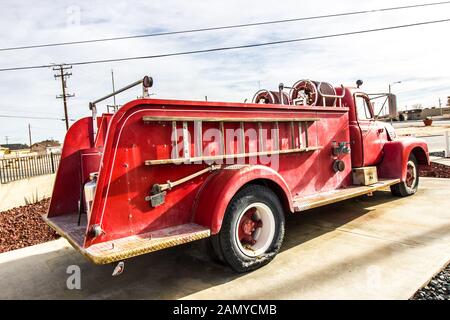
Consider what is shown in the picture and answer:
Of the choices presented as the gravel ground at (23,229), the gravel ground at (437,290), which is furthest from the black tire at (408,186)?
the gravel ground at (23,229)

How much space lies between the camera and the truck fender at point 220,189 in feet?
11.4

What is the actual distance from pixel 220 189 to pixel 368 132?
3.68m

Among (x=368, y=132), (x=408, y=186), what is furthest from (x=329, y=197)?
(x=408, y=186)

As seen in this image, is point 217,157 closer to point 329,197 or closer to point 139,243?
point 139,243

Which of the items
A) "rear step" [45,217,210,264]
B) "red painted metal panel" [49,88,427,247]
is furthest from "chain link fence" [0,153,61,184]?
"rear step" [45,217,210,264]

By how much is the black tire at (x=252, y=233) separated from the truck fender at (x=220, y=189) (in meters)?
0.15

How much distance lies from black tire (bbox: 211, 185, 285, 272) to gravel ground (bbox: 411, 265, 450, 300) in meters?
1.48

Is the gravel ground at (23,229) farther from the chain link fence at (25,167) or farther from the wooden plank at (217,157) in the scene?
the wooden plank at (217,157)

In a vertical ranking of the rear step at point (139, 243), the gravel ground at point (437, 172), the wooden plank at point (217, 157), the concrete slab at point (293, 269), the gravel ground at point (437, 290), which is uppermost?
the wooden plank at point (217, 157)

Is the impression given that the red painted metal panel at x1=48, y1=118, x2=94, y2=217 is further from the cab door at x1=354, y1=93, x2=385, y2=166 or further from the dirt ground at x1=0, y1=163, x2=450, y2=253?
the cab door at x1=354, y1=93, x2=385, y2=166

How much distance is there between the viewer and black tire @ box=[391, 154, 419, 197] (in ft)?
22.9

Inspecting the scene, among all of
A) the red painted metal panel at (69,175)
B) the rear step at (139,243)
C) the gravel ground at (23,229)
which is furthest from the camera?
the gravel ground at (23,229)

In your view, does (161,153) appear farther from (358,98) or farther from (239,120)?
(358,98)
